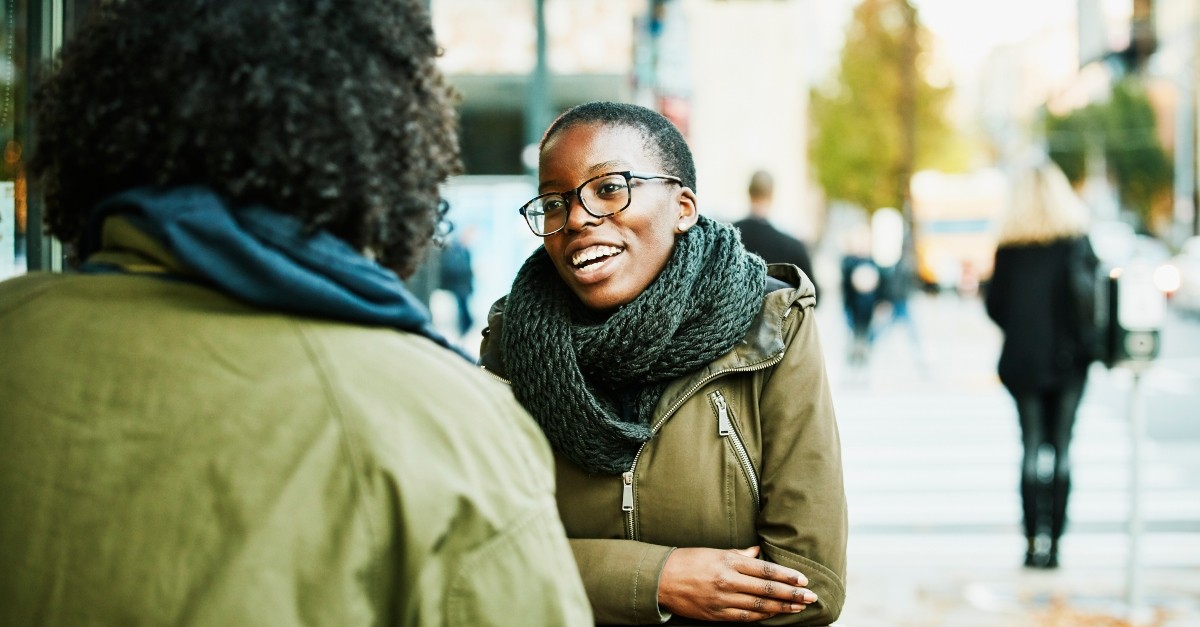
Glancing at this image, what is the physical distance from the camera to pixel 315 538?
1248 mm

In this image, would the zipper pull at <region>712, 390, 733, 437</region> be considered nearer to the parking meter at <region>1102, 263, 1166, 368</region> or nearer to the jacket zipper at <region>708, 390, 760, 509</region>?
the jacket zipper at <region>708, 390, 760, 509</region>

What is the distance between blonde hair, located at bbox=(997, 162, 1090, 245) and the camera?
20.8ft

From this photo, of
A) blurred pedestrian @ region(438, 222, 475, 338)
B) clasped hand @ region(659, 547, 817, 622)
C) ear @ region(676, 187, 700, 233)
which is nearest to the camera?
clasped hand @ region(659, 547, 817, 622)

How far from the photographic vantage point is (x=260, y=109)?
4.38ft

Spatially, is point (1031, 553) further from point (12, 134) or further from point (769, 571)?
point (12, 134)

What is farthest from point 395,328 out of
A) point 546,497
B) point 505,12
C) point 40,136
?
point 505,12

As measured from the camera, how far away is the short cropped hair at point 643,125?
2.28m

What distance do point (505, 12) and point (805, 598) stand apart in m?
17.0

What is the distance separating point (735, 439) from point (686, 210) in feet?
1.61

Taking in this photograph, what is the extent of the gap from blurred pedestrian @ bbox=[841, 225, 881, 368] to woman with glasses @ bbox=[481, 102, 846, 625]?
1420 cm

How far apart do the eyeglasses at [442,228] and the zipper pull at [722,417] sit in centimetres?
64

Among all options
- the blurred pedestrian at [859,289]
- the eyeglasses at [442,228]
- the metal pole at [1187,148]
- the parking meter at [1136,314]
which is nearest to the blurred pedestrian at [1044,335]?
the parking meter at [1136,314]

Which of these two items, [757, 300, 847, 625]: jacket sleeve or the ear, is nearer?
[757, 300, 847, 625]: jacket sleeve

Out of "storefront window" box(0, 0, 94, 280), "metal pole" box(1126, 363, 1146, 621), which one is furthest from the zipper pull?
"metal pole" box(1126, 363, 1146, 621)
